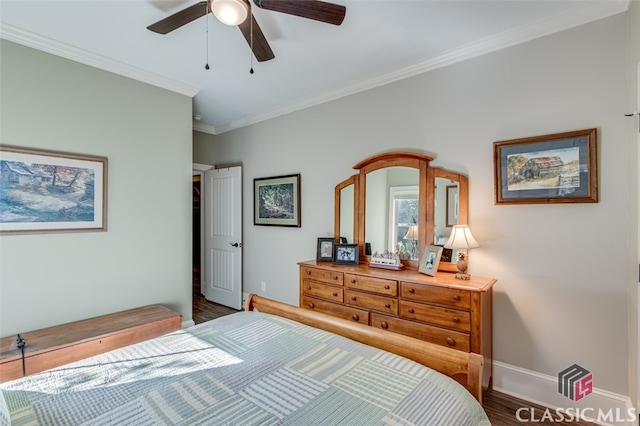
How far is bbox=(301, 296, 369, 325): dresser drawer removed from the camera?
2.60m

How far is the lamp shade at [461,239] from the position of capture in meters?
2.28

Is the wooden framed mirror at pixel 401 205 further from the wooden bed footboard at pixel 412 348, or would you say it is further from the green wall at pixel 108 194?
the green wall at pixel 108 194

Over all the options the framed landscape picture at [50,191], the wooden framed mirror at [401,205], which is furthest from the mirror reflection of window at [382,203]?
the framed landscape picture at [50,191]

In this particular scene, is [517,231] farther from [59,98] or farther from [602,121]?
[59,98]

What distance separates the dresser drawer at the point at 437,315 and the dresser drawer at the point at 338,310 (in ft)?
1.19

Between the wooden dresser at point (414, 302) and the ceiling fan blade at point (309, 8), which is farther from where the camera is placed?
the wooden dresser at point (414, 302)

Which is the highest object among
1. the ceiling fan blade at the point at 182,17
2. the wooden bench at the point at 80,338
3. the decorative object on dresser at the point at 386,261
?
the ceiling fan blade at the point at 182,17

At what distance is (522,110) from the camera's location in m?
2.27

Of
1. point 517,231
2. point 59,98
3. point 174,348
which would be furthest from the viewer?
point 59,98

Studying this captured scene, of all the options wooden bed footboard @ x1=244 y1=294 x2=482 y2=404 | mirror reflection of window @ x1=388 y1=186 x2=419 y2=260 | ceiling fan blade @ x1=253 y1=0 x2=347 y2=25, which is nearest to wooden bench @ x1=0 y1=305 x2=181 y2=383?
wooden bed footboard @ x1=244 y1=294 x2=482 y2=404

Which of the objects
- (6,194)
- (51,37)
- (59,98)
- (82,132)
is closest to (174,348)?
(6,194)

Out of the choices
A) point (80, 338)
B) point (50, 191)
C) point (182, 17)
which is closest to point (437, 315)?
point (182, 17)

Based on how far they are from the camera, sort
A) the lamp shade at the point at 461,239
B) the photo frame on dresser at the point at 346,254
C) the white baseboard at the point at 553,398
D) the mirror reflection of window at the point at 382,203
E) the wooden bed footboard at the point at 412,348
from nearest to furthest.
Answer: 1. the wooden bed footboard at the point at 412,348
2. the white baseboard at the point at 553,398
3. the lamp shade at the point at 461,239
4. the mirror reflection of window at the point at 382,203
5. the photo frame on dresser at the point at 346,254

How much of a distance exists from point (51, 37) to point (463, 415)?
3581 millimetres
